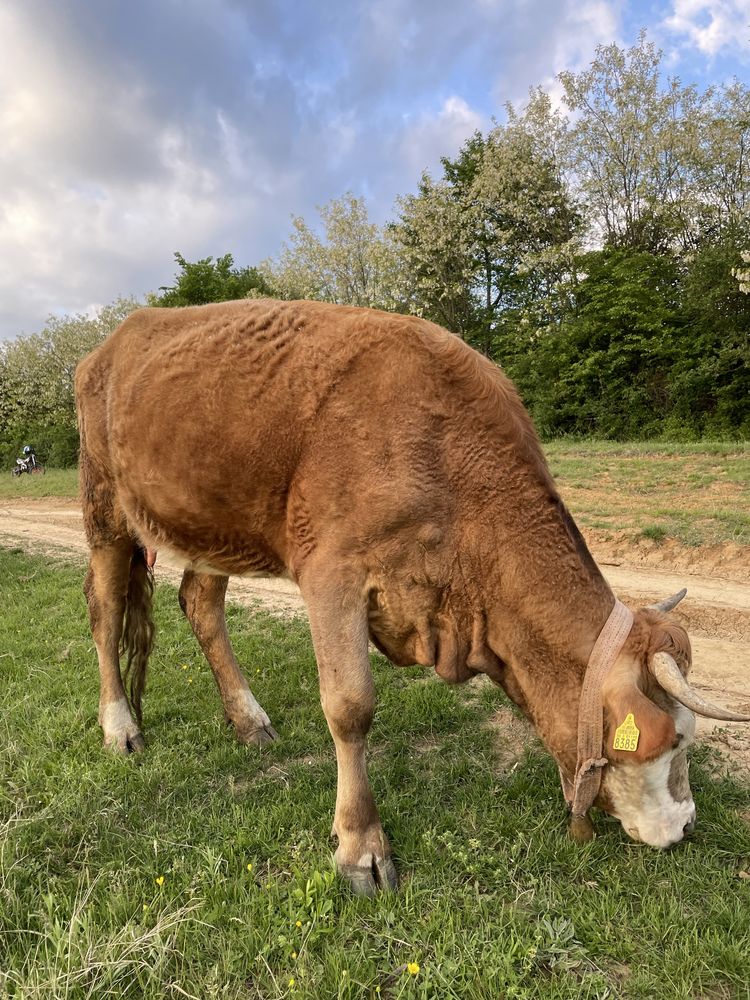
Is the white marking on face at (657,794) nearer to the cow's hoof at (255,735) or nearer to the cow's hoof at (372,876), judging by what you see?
the cow's hoof at (372,876)

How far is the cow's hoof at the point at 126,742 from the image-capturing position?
393 centimetres

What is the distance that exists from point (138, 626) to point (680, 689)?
11.5ft

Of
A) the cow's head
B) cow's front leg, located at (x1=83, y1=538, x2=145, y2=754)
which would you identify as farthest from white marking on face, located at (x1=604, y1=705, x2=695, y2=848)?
cow's front leg, located at (x1=83, y1=538, x2=145, y2=754)

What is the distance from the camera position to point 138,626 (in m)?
4.39

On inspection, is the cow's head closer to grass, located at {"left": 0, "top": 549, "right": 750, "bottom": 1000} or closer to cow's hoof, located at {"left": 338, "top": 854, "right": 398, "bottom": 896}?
grass, located at {"left": 0, "top": 549, "right": 750, "bottom": 1000}

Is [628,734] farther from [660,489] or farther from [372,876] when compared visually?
[660,489]

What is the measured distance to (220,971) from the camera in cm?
227

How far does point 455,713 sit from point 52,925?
8.49 feet

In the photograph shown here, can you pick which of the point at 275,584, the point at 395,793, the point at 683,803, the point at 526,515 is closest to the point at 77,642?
the point at 275,584

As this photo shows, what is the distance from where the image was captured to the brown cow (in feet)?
8.55

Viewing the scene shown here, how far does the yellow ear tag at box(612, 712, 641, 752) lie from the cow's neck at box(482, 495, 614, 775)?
0.73ft

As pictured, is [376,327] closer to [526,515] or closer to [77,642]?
[526,515]

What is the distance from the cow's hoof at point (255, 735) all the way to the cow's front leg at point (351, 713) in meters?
1.25

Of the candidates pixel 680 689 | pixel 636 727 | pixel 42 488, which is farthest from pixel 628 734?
pixel 42 488
